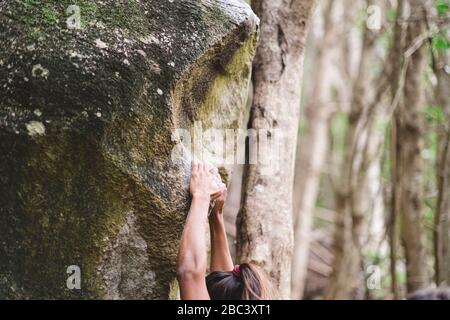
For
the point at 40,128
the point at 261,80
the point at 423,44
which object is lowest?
the point at 40,128

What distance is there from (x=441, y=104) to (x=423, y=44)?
84 centimetres

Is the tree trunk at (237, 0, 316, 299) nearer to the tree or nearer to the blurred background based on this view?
the blurred background

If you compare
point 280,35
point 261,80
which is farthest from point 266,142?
point 280,35

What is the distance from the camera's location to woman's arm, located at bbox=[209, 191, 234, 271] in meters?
3.37

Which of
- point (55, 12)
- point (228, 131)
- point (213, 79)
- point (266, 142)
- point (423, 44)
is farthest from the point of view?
point (423, 44)

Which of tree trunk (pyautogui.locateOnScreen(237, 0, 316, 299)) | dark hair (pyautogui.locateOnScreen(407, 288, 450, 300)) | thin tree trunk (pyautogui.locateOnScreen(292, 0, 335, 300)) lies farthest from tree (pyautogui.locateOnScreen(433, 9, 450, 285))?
thin tree trunk (pyautogui.locateOnScreen(292, 0, 335, 300))

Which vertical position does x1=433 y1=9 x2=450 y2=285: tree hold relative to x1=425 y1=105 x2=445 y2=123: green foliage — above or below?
below

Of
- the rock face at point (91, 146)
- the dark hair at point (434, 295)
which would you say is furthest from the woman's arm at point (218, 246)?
the dark hair at point (434, 295)

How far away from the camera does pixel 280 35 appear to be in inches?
168

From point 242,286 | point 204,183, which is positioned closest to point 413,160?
point 204,183

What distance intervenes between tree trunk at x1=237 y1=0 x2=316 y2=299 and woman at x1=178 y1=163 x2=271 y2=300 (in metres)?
0.91

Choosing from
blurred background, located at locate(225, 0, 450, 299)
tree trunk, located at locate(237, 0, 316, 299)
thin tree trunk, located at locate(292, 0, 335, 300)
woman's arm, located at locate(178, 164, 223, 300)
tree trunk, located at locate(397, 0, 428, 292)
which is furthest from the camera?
thin tree trunk, located at locate(292, 0, 335, 300)

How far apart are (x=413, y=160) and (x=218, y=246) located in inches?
139
